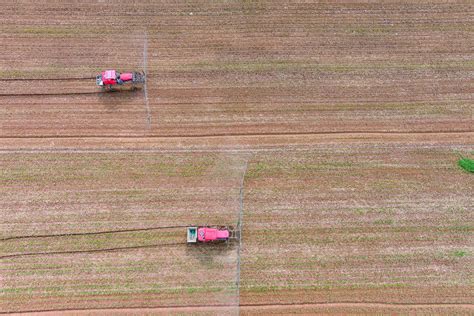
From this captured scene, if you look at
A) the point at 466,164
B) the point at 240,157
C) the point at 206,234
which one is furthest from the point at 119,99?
the point at 466,164

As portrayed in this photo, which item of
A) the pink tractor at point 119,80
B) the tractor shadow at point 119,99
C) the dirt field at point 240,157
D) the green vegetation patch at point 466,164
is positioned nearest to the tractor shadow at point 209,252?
the dirt field at point 240,157

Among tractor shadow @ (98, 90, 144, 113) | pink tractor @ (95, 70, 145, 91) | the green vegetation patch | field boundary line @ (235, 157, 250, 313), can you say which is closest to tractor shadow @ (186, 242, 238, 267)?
field boundary line @ (235, 157, 250, 313)

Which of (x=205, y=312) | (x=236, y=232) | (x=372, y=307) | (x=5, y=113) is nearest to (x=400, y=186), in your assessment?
(x=372, y=307)

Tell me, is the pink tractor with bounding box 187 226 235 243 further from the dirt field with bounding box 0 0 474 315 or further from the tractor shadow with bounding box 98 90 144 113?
the tractor shadow with bounding box 98 90 144 113

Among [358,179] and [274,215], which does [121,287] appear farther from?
[358,179]

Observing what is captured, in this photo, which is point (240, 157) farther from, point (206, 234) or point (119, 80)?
point (119, 80)

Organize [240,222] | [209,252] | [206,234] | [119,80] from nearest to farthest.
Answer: [206,234] < [209,252] < [240,222] < [119,80]

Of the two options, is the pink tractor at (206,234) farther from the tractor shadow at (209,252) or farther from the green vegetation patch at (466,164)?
the green vegetation patch at (466,164)
